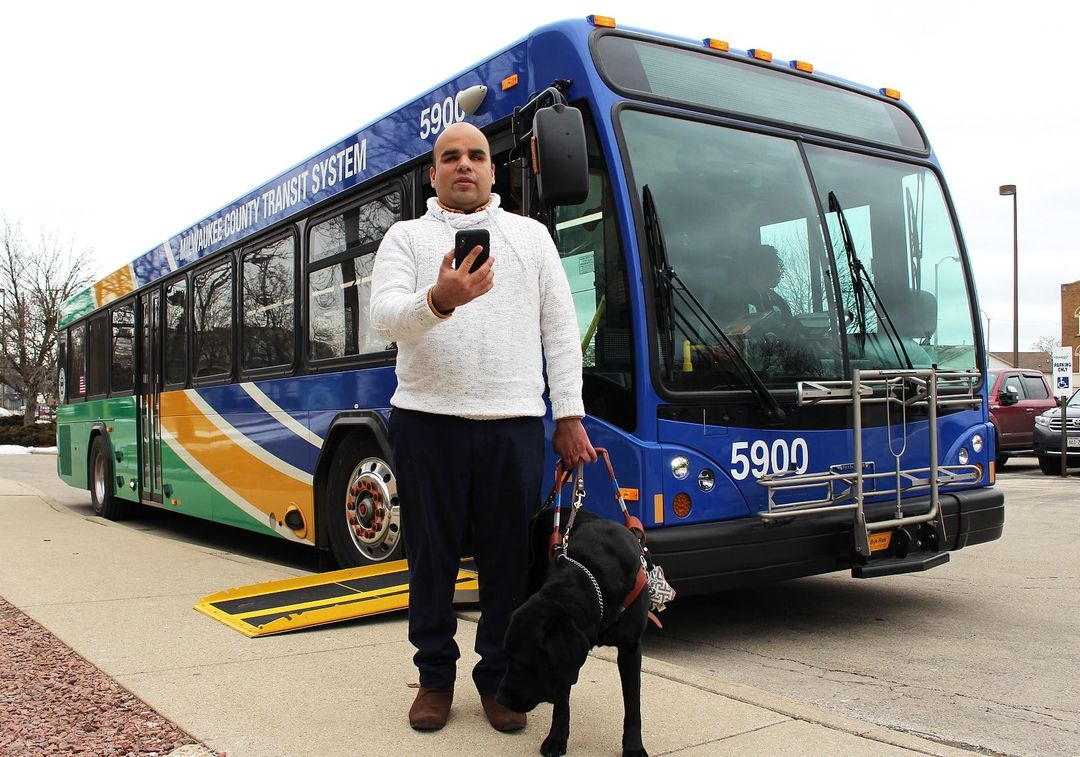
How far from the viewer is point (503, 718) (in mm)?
3488

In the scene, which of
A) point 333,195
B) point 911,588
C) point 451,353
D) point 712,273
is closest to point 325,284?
point 333,195

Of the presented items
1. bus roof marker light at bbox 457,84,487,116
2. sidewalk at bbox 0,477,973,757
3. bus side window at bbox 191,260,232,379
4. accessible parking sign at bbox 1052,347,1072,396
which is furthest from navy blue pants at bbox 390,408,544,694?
accessible parking sign at bbox 1052,347,1072,396

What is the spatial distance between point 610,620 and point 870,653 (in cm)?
257

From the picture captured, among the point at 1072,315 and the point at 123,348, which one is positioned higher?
the point at 1072,315

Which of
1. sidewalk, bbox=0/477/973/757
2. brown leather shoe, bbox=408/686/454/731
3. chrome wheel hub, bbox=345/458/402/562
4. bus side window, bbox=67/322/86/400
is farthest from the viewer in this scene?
bus side window, bbox=67/322/86/400

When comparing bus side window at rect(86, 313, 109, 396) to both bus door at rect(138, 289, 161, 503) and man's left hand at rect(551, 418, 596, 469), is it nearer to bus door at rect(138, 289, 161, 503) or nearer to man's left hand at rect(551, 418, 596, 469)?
bus door at rect(138, 289, 161, 503)

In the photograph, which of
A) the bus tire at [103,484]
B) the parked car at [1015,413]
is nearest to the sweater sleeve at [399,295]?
the bus tire at [103,484]

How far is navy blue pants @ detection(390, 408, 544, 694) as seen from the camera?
135 inches

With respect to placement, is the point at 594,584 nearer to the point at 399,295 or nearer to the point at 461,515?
the point at 461,515

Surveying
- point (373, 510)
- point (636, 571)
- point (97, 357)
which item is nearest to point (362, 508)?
point (373, 510)

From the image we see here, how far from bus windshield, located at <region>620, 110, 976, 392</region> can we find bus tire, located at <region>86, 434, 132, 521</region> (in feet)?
30.3

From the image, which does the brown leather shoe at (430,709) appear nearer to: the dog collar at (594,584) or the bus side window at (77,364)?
the dog collar at (594,584)

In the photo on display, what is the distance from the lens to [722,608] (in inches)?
247

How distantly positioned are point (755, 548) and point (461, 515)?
1.91m
